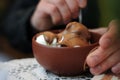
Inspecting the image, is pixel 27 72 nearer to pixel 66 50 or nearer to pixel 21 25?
pixel 66 50

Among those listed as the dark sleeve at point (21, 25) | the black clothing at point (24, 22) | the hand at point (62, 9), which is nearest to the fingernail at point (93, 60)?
the hand at point (62, 9)

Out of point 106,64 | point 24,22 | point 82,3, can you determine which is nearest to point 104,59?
point 106,64

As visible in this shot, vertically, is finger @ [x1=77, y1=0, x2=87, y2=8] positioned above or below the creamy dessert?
above

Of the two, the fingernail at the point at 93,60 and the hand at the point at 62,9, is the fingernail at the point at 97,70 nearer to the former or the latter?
the fingernail at the point at 93,60

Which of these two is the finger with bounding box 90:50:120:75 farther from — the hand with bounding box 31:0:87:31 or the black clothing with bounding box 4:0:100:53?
the black clothing with bounding box 4:0:100:53

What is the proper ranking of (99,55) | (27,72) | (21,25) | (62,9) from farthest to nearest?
(21,25) → (62,9) → (27,72) → (99,55)

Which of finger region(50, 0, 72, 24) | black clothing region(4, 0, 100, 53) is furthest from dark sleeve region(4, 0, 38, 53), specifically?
finger region(50, 0, 72, 24)

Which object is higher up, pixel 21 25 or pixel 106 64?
pixel 106 64
